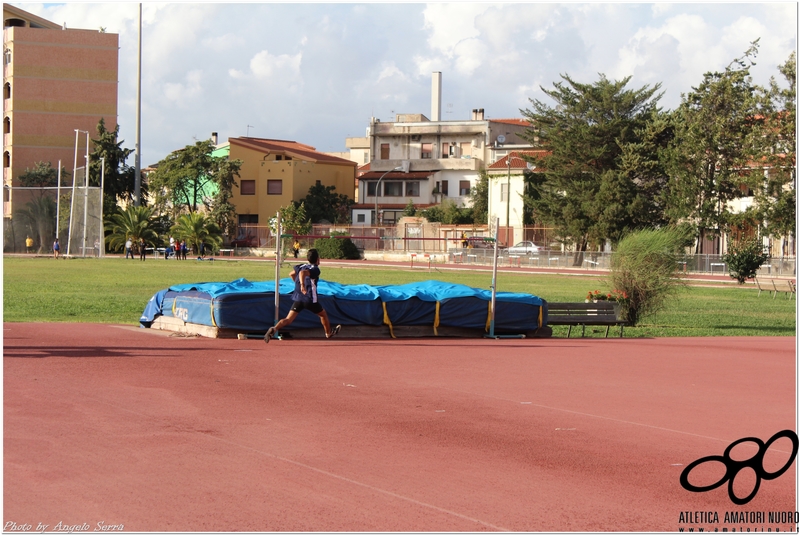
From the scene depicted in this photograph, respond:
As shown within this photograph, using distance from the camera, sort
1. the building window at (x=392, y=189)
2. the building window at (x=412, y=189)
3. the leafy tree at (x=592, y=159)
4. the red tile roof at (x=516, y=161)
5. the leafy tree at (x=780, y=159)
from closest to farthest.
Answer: the leafy tree at (x=780, y=159)
the leafy tree at (x=592, y=159)
the red tile roof at (x=516, y=161)
the building window at (x=412, y=189)
the building window at (x=392, y=189)

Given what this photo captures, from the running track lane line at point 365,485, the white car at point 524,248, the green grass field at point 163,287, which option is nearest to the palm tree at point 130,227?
the green grass field at point 163,287

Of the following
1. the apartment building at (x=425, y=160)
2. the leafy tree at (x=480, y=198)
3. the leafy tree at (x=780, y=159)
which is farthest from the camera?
the apartment building at (x=425, y=160)

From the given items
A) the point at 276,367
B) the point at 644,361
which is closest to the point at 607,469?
the point at 276,367

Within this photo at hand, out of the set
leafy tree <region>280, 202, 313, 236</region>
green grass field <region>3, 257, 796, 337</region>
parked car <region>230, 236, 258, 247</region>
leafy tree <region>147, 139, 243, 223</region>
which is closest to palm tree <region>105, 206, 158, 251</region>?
leafy tree <region>280, 202, 313, 236</region>

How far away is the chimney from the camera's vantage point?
109 metres

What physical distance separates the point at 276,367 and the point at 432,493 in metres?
6.41

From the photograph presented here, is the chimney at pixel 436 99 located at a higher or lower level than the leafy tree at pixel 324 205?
higher

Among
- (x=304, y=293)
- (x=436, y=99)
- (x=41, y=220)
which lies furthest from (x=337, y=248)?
(x=304, y=293)

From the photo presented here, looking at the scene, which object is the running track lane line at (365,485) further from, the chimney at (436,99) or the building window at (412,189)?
the chimney at (436,99)

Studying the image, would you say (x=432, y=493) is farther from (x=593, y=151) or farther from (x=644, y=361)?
(x=593, y=151)

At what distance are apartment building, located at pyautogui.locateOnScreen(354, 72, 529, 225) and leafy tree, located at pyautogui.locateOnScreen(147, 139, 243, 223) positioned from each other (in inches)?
557

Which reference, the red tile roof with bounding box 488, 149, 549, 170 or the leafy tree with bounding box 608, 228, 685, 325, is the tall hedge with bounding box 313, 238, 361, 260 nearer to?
the red tile roof with bounding box 488, 149, 549, 170

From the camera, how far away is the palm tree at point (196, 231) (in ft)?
229

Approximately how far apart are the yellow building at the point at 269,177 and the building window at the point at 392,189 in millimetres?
6014
